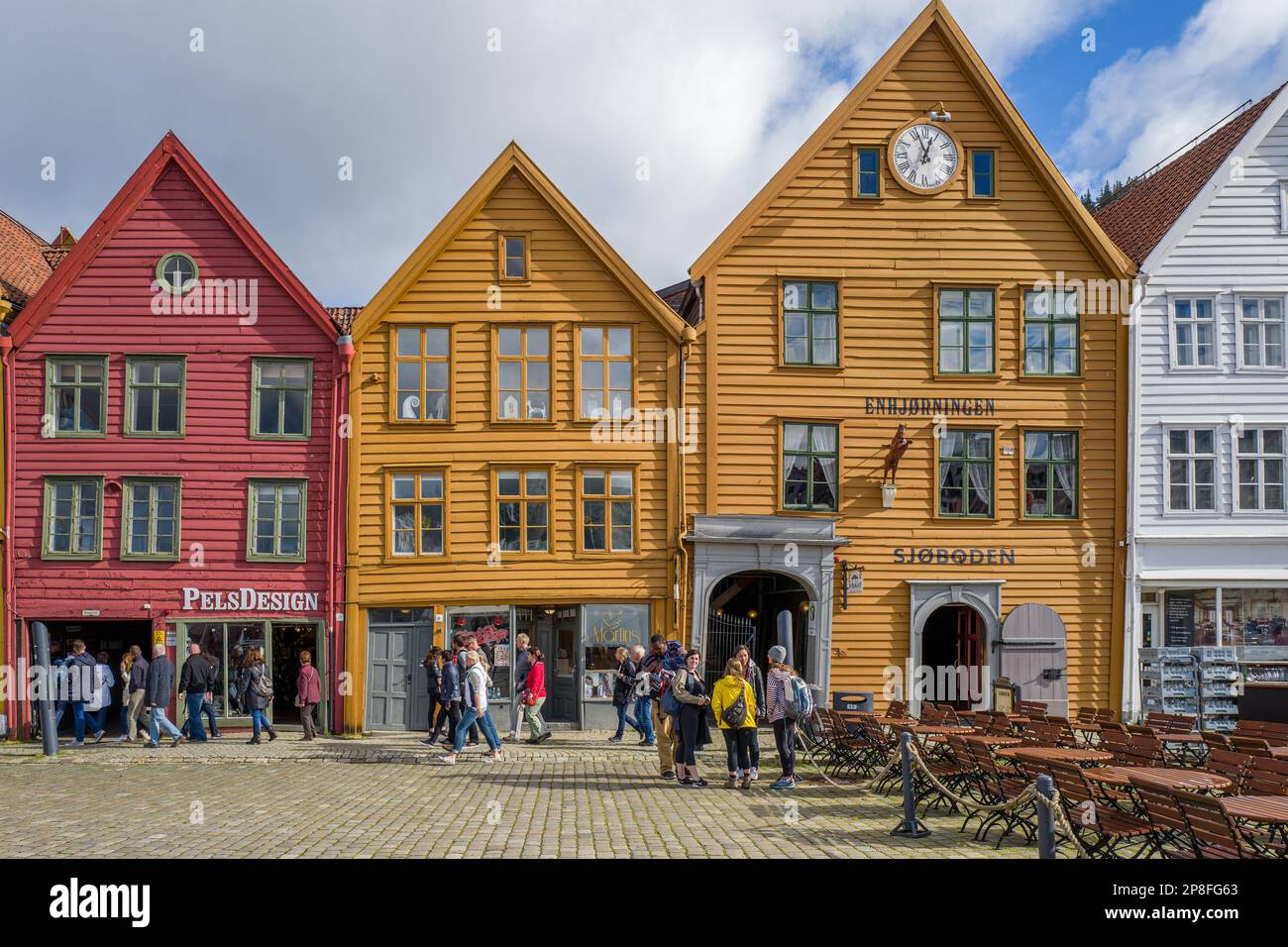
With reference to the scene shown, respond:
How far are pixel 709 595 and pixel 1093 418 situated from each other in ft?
29.4

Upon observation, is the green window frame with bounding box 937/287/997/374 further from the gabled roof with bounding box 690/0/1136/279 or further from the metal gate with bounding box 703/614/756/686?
the metal gate with bounding box 703/614/756/686

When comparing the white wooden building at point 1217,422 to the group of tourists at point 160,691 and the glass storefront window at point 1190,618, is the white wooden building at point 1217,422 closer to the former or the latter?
the glass storefront window at point 1190,618

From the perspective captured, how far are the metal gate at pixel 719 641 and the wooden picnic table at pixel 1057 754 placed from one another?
12.4 m

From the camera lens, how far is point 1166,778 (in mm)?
12023

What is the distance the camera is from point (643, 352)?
2638cm

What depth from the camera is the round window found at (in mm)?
26062

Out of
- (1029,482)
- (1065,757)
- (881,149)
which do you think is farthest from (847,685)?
(1065,757)

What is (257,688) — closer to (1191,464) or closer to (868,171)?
(868,171)

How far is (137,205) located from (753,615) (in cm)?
1552

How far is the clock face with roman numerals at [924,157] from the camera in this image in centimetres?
2720

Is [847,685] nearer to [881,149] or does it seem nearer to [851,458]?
[851,458]

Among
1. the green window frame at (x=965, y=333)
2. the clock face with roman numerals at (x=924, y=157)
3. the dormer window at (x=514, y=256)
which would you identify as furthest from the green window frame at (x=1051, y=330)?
the dormer window at (x=514, y=256)

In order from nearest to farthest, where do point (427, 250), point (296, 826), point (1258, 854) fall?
point (1258, 854) → point (296, 826) → point (427, 250)

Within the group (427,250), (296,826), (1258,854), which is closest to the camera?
(1258,854)
